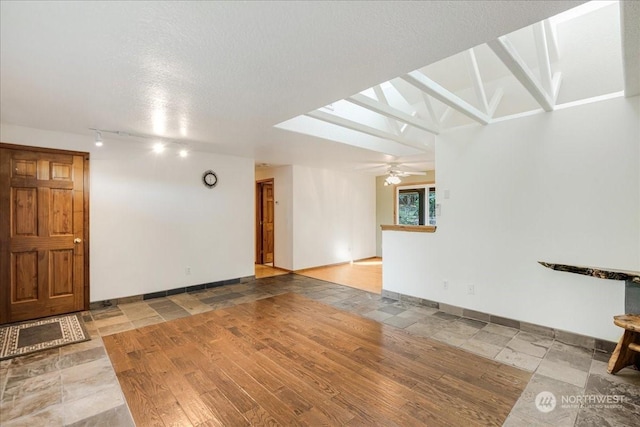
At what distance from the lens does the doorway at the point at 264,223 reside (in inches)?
295

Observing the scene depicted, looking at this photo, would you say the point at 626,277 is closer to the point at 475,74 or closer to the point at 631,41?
the point at 631,41

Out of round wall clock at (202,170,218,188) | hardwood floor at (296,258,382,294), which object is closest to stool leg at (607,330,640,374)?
hardwood floor at (296,258,382,294)

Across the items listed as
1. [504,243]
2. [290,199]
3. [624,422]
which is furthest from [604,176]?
[290,199]

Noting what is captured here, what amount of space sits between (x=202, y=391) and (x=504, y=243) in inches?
133

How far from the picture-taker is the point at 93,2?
1463 millimetres

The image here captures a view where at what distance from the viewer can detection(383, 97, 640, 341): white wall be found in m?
2.71

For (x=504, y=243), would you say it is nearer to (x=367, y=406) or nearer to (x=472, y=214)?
(x=472, y=214)

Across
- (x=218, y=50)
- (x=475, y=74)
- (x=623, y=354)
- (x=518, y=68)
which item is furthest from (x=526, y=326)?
(x=218, y=50)

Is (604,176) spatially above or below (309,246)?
above

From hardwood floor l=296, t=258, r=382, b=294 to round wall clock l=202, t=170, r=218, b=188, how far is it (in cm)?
262

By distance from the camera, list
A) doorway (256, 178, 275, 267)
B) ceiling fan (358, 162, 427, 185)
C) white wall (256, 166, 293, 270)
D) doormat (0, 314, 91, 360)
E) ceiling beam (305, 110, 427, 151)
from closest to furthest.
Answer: doormat (0, 314, 91, 360) → ceiling beam (305, 110, 427, 151) → ceiling fan (358, 162, 427, 185) → white wall (256, 166, 293, 270) → doorway (256, 178, 275, 267)

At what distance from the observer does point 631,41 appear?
1.74m

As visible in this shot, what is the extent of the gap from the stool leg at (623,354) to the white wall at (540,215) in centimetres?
42

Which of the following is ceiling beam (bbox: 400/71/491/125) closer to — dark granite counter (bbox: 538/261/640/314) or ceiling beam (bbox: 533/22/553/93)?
ceiling beam (bbox: 533/22/553/93)
